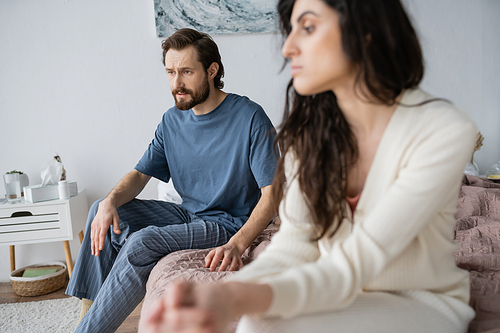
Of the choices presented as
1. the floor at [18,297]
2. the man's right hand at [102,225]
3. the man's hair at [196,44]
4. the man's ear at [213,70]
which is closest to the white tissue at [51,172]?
the floor at [18,297]

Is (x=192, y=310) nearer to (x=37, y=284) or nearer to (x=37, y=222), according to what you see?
(x=37, y=222)

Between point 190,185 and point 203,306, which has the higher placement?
point 203,306

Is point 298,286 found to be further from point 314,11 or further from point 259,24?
point 259,24

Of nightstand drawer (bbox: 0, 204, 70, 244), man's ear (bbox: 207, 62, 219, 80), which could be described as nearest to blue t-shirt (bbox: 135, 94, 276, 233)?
man's ear (bbox: 207, 62, 219, 80)

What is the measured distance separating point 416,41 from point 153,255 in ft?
3.55

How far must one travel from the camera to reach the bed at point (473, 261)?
0.83 m

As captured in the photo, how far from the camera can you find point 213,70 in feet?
5.74

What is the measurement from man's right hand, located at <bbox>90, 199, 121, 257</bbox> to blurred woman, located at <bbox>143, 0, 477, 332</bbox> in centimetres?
89

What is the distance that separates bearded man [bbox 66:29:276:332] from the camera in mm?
1423

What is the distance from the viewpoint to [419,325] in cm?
65

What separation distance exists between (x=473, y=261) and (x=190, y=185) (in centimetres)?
112

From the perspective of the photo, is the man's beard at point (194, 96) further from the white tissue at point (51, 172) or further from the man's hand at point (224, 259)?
the white tissue at point (51, 172)

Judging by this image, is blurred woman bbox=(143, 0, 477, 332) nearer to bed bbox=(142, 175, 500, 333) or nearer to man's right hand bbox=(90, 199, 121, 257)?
bed bbox=(142, 175, 500, 333)

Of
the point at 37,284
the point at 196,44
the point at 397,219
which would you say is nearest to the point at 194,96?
the point at 196,44
